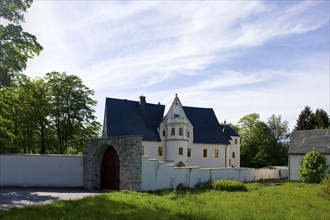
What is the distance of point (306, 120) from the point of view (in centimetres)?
6306

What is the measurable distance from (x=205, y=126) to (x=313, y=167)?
19713 millimetres

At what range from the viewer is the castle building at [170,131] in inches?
1721

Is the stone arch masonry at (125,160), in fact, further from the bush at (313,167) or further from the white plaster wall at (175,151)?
the white plaster wall at (175,151)

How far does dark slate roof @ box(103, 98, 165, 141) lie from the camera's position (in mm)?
42562

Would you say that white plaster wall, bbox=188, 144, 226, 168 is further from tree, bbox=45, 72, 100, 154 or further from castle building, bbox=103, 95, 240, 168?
tree, bbox=45, 72, 100, 154

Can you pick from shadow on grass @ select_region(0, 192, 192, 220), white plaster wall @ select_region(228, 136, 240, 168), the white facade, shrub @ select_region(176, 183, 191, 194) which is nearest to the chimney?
the white facade

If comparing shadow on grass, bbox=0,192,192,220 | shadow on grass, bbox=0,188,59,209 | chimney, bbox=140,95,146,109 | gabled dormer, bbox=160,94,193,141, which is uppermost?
chimney, bbox=140,95,146,109

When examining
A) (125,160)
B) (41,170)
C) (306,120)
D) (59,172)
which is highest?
(306,120)

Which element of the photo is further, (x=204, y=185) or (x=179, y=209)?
(x=204, y=185)

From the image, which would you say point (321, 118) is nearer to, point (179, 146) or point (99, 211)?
point (179, 146)

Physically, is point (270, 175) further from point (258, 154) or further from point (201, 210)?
point (201, 210)

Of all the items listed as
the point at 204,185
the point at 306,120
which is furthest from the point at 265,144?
the point at 204,185

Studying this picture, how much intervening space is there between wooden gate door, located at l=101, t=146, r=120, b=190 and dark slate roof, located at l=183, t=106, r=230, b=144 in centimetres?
2485

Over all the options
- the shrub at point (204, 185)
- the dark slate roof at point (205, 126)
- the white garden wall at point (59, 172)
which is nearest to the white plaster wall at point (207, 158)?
the dark slate roof at point (205, 126)
